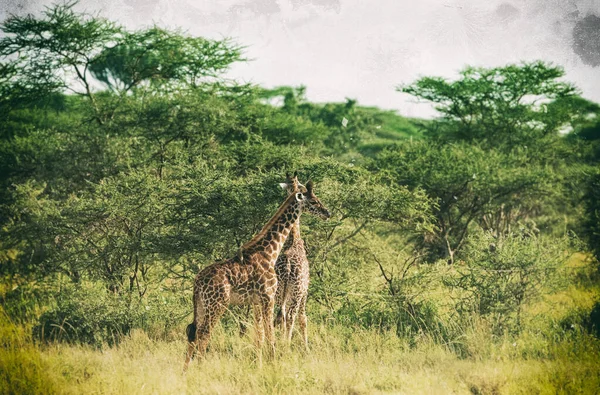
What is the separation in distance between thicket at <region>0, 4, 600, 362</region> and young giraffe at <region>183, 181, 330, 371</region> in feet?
5.59

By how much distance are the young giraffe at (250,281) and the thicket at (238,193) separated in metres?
1.70

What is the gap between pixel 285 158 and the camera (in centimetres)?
1164

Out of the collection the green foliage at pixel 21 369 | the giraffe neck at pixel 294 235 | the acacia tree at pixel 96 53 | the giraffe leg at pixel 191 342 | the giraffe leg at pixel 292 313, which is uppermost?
the acacia tree at pixel 96 53

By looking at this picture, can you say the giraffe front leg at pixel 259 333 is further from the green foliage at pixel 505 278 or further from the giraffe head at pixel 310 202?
the green foliage at pixel 505 278

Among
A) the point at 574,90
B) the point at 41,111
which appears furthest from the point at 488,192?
the point at 41,111

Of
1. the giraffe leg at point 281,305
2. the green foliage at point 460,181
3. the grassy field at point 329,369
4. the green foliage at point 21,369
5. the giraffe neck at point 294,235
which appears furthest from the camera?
the green foliage at point 460,181

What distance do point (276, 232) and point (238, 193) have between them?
1.91 m

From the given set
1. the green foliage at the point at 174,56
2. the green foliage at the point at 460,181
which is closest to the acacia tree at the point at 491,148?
the green foliage at the point at 460,181

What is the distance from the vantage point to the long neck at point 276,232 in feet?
21.6

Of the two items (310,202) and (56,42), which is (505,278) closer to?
(310,202)

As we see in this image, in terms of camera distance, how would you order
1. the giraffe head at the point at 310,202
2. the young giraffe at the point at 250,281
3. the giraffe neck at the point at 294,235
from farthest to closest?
the giraffe neck at the point at 294,235 < the giraffe head at the point at 310,202 < the young giraffe at the point at 250,281

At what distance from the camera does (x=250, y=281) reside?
21.4 ft

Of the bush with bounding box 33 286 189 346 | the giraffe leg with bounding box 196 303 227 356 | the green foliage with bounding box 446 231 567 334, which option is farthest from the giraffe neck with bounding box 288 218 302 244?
the green foliage with bounding box 446 231 567 334

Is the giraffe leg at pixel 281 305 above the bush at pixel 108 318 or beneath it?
above
